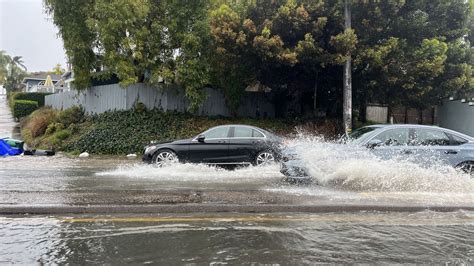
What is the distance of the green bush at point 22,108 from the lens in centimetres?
3545

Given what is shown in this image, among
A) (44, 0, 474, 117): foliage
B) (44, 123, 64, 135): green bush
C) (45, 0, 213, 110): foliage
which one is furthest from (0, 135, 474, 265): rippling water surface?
(44, 123, 64, 135): green bush

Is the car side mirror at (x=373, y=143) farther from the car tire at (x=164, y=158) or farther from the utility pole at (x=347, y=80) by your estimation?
the utility pole at (x=347, y=80)

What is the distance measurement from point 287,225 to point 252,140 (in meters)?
6.88

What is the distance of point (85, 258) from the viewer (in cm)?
489

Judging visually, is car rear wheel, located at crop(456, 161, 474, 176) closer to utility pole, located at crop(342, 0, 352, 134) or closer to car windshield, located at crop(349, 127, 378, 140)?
car windshield, located at crop(349, 127, 378, 140)

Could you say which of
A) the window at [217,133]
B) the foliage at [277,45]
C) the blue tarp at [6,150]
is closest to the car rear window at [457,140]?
the window at [217,133]

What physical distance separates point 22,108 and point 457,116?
3153cm

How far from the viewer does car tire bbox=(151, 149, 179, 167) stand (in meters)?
12.7

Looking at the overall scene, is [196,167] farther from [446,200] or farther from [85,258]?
[85,258]

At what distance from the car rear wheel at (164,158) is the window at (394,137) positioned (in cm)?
567

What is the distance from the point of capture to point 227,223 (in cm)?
646

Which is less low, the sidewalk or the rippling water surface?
the sidewalk

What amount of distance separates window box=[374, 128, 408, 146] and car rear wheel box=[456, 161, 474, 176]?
4.78ft

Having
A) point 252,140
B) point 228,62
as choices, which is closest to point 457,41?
point 228,62
